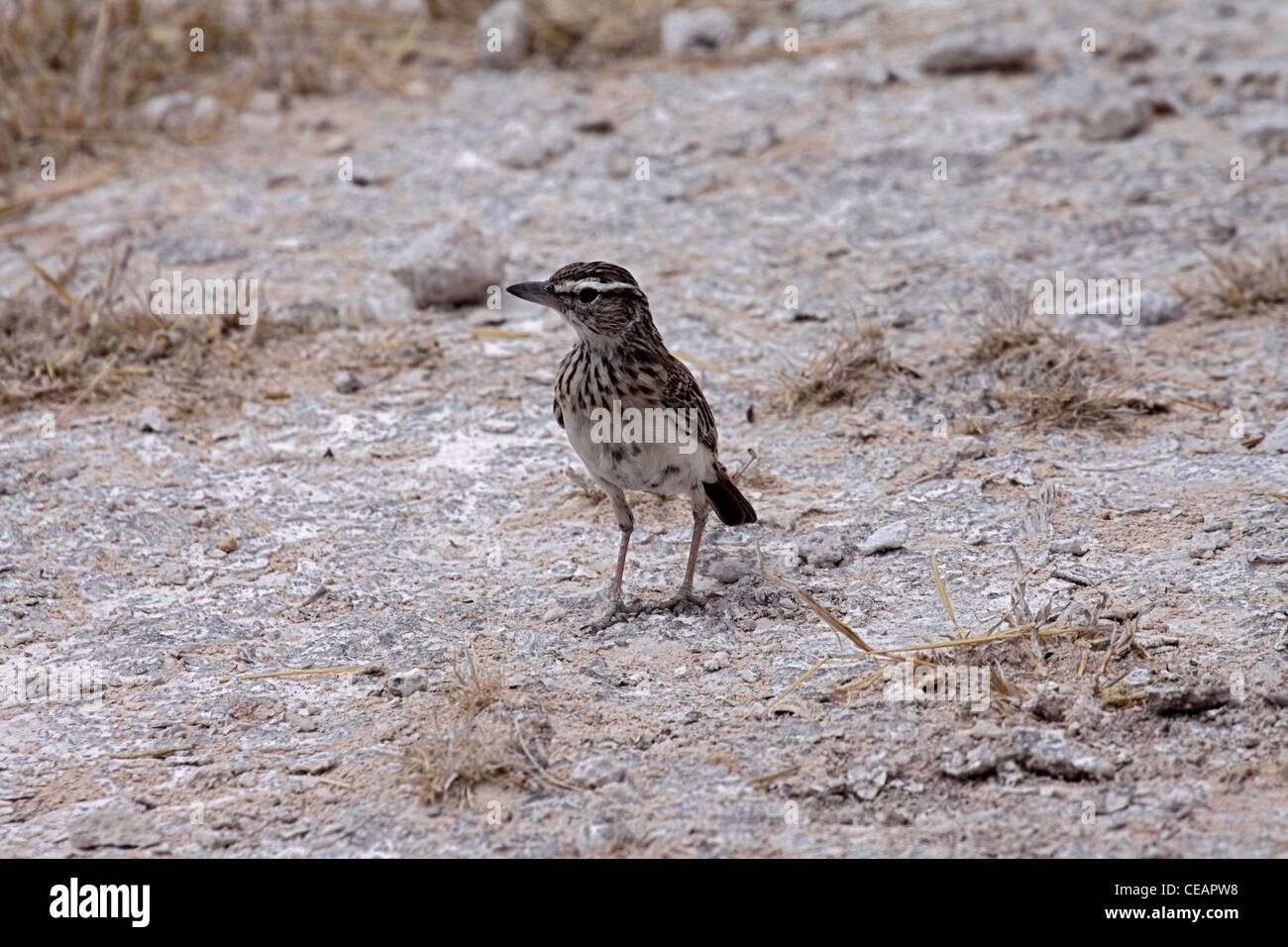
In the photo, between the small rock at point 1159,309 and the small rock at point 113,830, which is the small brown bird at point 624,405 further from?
the small rock at point 1159,309

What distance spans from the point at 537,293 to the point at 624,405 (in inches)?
24.8

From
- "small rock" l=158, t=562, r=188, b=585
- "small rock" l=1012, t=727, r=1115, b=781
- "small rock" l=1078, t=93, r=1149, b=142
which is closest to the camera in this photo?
"small rock" l=1012, t=727, r=1115, b=781

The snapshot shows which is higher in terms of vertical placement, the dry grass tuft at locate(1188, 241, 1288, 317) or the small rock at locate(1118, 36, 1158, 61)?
the small rock at locate(1118, 36, 1158, 61)

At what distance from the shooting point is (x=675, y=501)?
19.6 feet

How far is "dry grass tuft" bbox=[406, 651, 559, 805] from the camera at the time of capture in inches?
151

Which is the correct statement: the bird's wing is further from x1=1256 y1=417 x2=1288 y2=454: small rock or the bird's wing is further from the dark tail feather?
x1=1256 y1=417 x2=1288 y2=454: small rock

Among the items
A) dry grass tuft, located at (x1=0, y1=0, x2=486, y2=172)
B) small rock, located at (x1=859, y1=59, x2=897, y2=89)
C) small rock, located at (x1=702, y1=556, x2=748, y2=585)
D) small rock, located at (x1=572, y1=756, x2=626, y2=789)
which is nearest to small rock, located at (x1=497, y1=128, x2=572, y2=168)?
dry grass tuft, located at (x1=0, y1=0, x2=486, y2=172)

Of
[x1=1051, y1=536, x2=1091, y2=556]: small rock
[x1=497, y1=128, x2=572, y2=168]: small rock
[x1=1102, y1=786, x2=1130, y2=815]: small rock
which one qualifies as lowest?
[x1=1102, y1=786, x2=1130, y2=815]: small rock

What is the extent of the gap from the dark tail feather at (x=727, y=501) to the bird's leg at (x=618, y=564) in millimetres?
330

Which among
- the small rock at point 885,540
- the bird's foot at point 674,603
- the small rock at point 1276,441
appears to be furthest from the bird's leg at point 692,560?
the small rock at point 1276,441

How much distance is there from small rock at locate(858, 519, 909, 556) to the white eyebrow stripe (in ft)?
4.46
